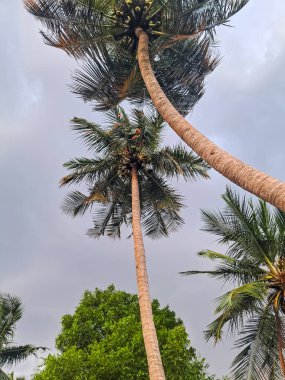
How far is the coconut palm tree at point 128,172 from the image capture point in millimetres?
16234

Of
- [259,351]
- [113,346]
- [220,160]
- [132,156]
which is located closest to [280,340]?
[259,351]

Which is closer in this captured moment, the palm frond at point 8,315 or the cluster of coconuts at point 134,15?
the cluster of coconuts at point 134,15

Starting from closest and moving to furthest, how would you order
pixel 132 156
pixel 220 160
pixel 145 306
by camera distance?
pixel 220 160, pixel 145 306, pixel 132 156

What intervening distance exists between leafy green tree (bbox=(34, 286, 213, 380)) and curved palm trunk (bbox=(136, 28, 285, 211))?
391 inches

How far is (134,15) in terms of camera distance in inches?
430

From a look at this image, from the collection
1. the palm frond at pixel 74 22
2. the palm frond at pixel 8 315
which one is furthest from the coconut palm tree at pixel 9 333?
the palm frond at pixel 74 22

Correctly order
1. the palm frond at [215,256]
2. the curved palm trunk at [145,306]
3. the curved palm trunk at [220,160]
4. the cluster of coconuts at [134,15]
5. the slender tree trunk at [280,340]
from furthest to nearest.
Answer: the palm frond at [215,256] < the slender tree trunk at [280,340] < the cluster of coconuts at [134,15] < the curved palm trunk at [145,306] < the curved palm trunk at [220,160]

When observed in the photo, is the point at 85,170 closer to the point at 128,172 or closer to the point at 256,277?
the point at 128,172

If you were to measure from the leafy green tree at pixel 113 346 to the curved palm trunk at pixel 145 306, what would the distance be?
4524mm

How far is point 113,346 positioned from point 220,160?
1217 centimetres

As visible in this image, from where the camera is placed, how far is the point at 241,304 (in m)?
14.0

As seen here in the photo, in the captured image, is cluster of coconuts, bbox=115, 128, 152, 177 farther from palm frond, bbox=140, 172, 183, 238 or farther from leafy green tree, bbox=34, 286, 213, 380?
leafy green tree, bbox=34, 286, 213, 380

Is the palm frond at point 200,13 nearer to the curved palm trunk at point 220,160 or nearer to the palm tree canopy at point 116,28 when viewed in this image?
the palm tree canopy at point 116,28

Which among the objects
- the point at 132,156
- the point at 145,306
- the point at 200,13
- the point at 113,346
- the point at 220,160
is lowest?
the point at 220,160
